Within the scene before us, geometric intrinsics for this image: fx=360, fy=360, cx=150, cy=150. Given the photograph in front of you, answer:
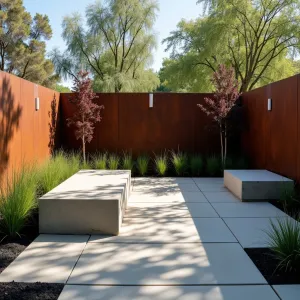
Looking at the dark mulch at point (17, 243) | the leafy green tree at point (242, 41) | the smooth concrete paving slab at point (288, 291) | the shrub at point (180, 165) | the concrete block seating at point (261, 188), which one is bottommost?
the smooth concrete paving slab at point (288, 291)

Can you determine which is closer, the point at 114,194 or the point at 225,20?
the point at 114,194

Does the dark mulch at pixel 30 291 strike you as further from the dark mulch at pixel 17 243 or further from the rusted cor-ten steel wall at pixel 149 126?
the rusted cor-ten steel wall at pixel 149 126

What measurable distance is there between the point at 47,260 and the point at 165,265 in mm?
1032

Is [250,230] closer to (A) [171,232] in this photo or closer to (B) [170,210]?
(A) [171,232]

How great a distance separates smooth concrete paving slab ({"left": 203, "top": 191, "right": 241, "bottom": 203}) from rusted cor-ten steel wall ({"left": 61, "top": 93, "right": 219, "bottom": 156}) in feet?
10.6

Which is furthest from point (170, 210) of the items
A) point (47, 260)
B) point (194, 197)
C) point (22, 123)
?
point (22, 123)

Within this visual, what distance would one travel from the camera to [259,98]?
773 centimetres

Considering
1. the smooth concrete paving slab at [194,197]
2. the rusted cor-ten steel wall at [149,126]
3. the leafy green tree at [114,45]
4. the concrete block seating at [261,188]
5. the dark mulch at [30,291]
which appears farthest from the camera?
the leafy green tree at [114,45]

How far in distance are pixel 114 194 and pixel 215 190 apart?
2.86 meters

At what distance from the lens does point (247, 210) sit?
5.02 metres

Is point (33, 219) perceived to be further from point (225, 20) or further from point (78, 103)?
point (225, 20)

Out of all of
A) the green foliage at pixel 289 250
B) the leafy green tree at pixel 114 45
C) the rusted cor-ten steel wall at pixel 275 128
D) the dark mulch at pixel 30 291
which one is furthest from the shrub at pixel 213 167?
the leafy green tree at pixel 114 45

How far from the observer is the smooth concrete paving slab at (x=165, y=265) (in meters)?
2.77

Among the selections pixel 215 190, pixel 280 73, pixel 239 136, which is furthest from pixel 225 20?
pixel 215 190
